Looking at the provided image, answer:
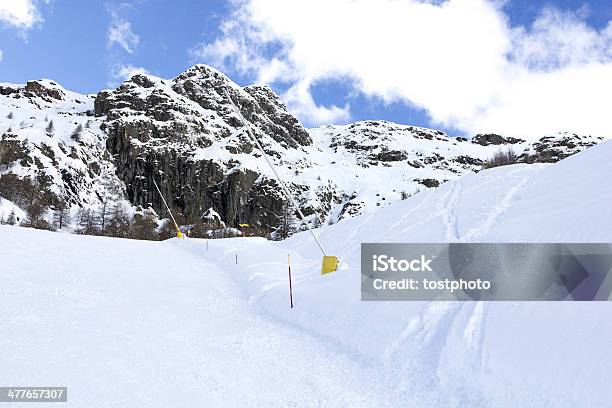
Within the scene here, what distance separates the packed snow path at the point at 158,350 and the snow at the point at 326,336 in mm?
32

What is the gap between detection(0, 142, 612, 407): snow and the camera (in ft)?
17.1

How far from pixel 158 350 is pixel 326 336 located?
10.9ft

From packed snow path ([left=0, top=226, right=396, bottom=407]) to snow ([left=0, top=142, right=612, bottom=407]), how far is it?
0.11ft

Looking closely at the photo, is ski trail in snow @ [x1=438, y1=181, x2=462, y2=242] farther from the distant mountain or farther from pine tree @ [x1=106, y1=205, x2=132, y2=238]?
the distant mountain

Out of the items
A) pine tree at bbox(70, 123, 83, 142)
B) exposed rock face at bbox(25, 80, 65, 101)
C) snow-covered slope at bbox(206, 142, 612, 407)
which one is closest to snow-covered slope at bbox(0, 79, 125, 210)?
pine tree at bbox(70, 123, 83, 142)

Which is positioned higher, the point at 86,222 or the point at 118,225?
the point at 86,222

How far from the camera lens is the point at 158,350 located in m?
6.95

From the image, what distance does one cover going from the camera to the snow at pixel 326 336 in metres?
5.20

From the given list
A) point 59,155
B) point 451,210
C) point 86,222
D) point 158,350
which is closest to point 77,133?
point 59,155

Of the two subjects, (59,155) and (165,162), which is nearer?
(59,155)

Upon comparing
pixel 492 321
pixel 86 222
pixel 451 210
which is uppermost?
pixel 86 222

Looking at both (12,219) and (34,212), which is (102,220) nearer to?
(34,212)

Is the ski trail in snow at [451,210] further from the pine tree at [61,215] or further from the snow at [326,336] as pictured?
the pine tree at [61,215]

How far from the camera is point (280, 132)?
195m
